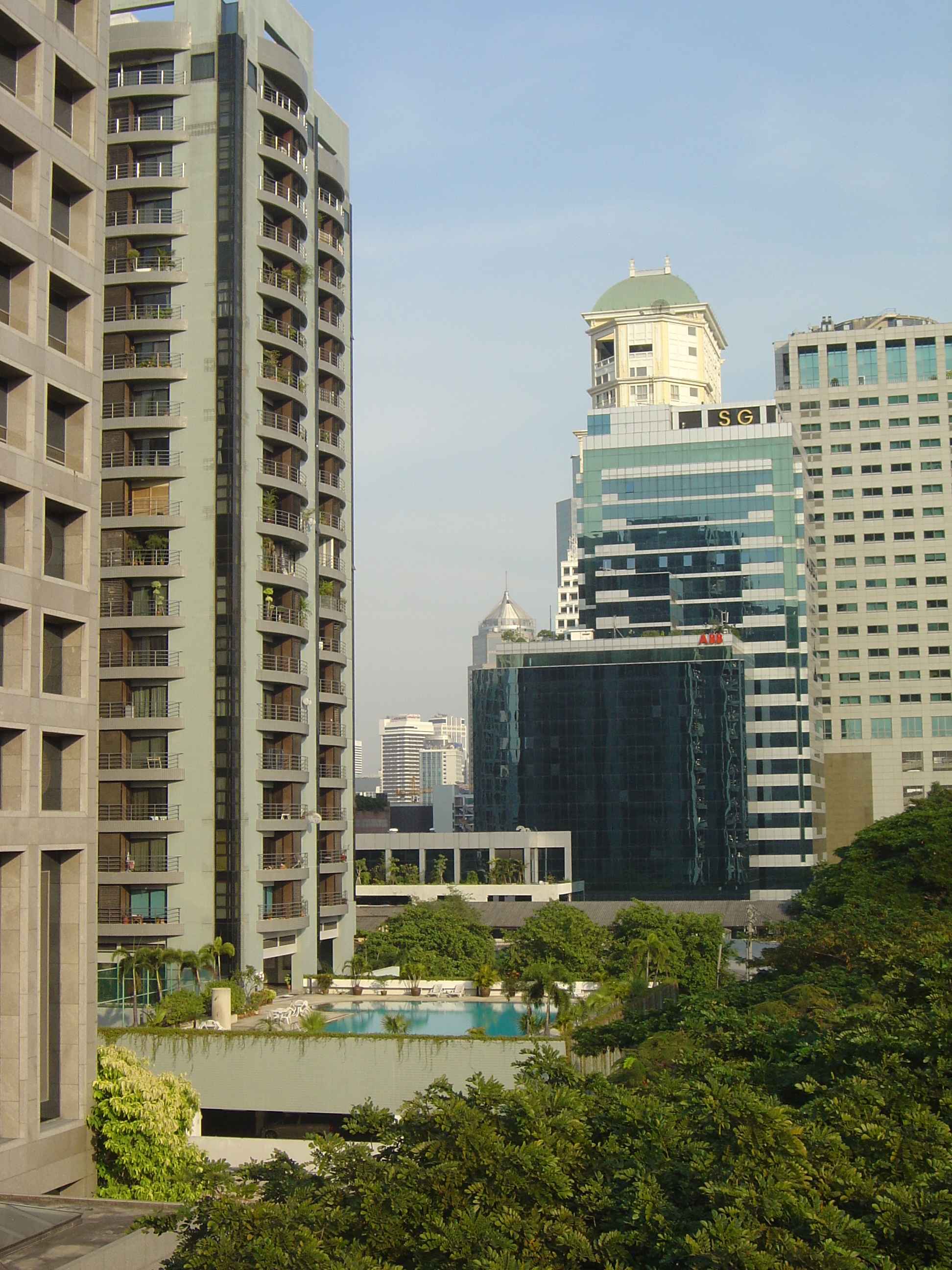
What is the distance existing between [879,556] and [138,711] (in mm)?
118652

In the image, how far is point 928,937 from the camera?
130 feet

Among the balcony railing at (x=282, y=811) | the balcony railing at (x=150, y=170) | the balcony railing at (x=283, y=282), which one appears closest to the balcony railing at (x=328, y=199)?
the balcony railing at (x=283, y=282)

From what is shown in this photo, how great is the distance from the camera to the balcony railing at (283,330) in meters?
82.6

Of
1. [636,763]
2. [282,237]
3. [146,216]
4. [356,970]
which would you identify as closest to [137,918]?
[356,970]

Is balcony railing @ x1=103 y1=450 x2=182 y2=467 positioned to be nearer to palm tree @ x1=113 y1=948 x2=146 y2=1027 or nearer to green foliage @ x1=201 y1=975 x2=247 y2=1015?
palm tree @ x1=113 y1=948 x2=146 y2=1027

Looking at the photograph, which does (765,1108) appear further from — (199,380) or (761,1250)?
(199,380)

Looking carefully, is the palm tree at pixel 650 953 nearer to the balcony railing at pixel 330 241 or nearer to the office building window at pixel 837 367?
the balcony railing at pixel 330 241

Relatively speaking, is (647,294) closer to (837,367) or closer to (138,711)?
(837,367)

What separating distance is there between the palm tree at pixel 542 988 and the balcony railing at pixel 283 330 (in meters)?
40.1

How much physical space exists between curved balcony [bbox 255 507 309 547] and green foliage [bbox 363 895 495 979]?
2652cm

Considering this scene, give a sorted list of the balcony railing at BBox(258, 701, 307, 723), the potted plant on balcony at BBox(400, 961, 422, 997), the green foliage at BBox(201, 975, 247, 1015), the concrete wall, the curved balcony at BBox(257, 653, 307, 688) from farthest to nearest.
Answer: the balcony railing at BBox(258, 701, 307, 723) < the curved balcony at BBox(257, 653, 307, 688) < the potted plant on balcony at BBox(400, 961, 422, 997) < the green foliage at BBox(201, 975, 247, 1015) < the concrete wall

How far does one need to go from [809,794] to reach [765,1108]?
126 metres

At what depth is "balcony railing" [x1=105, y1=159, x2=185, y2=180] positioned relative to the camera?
8044 centimetres

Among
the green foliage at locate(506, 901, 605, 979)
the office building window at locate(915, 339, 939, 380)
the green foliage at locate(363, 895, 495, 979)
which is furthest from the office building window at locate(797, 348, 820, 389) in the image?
the green foliage at locate(363, 895, 495, 979)
